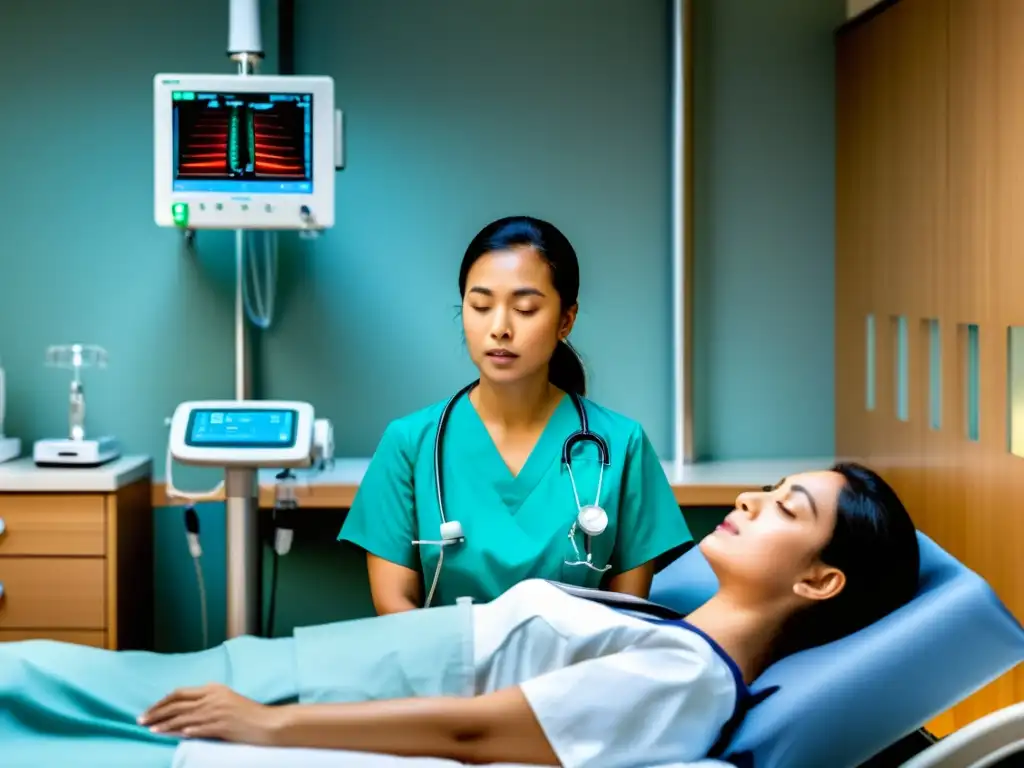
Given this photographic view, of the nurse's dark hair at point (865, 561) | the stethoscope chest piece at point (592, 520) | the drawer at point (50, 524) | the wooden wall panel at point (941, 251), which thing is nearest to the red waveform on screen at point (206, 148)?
the drawer at point (50, 524)

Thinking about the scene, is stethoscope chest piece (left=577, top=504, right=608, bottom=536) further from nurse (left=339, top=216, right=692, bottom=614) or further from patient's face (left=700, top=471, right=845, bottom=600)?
patient's face (left=700, top=471, right=845, bottom=600)

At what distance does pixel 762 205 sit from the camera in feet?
11.6

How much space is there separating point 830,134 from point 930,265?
79 cm

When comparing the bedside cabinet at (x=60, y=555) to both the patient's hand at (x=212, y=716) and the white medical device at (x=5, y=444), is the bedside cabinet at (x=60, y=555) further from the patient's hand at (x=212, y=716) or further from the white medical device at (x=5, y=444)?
the patient's hand at (x=212, y=716)

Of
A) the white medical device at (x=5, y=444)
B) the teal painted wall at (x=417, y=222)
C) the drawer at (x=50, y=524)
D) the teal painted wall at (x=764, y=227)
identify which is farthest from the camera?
the teal painted wall at (x=764, y=227)

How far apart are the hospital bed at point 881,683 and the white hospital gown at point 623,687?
0.18 feet

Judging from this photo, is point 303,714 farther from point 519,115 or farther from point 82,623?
point 519,115

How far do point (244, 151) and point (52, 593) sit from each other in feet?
3.45

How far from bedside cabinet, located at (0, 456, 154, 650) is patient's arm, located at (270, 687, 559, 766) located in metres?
1.39

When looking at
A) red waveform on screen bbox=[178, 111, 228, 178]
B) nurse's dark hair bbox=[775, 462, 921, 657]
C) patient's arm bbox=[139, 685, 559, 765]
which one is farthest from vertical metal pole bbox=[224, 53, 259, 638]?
nurse's dark hair bbox=[775, 462, 921, 657]

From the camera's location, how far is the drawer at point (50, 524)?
2.89 metres

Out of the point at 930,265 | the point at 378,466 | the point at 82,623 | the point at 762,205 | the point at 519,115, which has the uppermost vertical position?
the point at 519,115

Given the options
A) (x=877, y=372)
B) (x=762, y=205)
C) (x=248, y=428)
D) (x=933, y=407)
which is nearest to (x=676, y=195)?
(x=762, y=205)

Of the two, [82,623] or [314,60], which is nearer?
[82,623]
